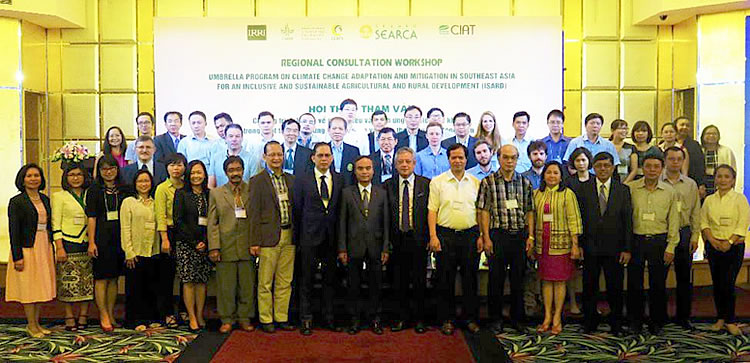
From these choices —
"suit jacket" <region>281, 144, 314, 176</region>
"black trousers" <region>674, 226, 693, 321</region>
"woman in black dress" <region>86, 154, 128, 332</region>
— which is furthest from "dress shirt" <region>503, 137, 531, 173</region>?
"woman in black dress" <region>86, 154, 128, 332</region>

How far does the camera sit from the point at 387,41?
25.3 feet

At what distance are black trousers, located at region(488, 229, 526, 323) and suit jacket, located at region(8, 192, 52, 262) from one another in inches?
133

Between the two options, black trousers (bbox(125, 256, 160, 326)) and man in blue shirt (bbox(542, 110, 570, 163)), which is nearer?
black trousers (bbox(125, 256, 160, 326))

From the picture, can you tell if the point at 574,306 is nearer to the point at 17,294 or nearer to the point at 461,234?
the point at 461,234

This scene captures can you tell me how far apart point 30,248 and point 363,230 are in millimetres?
2446

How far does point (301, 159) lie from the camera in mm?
6664

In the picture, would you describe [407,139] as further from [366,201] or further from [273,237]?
[273,237]

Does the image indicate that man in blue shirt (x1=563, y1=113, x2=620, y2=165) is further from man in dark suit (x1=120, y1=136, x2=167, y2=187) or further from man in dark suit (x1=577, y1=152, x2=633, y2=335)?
man in dark suit (x1=120, y1=136, x2=167, y2=187)

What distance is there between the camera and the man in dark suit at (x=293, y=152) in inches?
261

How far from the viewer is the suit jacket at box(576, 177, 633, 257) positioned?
4980mm

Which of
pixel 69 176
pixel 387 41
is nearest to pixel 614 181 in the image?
pixel 387 41

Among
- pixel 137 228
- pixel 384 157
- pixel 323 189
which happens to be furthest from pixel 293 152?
pixel 137 228

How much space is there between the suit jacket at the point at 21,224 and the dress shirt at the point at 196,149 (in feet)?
7.03

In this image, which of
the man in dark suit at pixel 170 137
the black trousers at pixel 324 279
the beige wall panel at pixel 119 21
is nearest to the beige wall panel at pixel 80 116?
the beige wall panel at pixel 119 21
